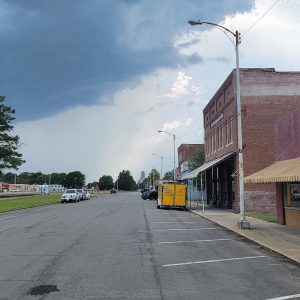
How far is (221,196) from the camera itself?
41.4 meters

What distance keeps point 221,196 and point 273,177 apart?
935 inches

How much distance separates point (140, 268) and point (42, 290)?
2829 millimetres

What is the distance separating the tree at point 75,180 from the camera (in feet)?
599

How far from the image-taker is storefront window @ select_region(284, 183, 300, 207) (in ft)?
67.7

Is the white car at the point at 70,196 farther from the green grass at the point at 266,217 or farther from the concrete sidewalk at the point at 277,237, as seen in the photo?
the concrete sidewalk at the point at 277,237

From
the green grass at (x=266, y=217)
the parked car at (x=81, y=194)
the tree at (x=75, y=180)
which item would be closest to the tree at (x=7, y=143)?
the parked car at (x=81, y=194)

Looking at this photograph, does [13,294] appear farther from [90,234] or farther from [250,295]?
[90,234]

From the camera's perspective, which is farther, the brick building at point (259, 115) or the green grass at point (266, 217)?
the brick building at point (259, 115)

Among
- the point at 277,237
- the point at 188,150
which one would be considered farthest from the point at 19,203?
the point at 188,150

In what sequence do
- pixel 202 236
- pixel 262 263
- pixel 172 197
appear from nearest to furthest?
pixel 262 263
pixel 202 236
pixel 172 197

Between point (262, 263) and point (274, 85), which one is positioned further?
point (274, 85)

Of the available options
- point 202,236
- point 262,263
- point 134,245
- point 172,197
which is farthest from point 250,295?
point 172,197

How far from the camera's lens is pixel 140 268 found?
10.5 meters

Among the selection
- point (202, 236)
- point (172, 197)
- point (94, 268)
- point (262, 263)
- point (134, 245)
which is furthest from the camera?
point (172, 197)
